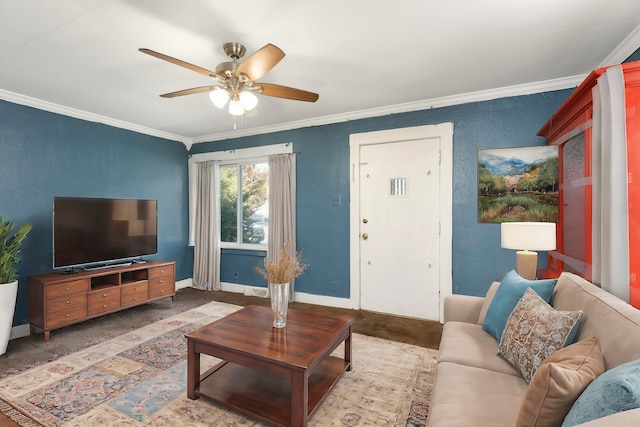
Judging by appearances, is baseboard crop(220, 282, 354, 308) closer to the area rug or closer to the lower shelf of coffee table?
the area rug

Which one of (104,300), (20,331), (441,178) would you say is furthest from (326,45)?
(20,331)

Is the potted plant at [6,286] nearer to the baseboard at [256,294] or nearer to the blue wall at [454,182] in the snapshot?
the baseboard at [256,294]

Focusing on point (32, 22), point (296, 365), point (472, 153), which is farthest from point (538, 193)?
point (32, 22)

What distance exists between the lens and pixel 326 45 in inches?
90.8

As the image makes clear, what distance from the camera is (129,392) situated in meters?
2.14

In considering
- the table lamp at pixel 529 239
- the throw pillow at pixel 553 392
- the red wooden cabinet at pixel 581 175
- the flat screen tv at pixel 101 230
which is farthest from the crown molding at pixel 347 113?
the throw pillow at pixel 553 392

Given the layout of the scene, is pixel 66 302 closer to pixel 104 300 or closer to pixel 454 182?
pixel 104 300

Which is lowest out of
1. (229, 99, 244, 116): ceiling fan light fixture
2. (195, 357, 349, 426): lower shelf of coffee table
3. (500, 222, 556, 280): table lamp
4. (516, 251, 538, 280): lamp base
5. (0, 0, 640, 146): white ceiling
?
(195, 357, 349, 426): lower shelf of coffee table

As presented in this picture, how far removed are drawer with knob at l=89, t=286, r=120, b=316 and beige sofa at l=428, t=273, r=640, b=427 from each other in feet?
11.6

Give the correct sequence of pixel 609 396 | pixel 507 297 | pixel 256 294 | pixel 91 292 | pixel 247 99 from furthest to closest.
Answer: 1. pixel 256 294
2. pixel 91 292
3. pixel 247 99
4. pixel 507 297
5. pixel 609 396

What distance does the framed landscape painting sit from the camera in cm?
307

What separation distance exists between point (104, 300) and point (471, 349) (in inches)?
145

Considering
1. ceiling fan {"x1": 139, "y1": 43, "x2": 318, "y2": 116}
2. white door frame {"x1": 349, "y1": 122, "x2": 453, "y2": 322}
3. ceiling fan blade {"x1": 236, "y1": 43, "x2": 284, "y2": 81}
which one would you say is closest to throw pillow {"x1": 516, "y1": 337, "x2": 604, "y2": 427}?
ceiling fan blade {"x1": 236, "y1": 43, "x2": 284, "y2": 81}

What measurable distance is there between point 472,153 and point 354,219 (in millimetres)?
1557
